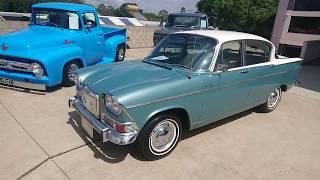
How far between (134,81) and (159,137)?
0.80 meters

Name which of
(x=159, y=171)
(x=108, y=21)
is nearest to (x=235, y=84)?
(x=159, y=171)

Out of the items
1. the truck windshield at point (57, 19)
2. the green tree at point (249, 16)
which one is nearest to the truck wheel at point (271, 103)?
the truck windshield at point (57, 19)

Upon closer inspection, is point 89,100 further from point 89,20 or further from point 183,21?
point 183,21

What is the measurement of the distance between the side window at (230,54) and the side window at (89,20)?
4024 mm

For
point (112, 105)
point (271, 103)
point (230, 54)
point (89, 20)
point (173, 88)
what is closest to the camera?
point (112, 105)

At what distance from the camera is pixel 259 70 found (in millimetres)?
5031

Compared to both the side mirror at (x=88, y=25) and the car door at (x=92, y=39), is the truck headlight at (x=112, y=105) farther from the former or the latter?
the side mirror at (x=88, y=25)

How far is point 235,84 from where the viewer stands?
457cm

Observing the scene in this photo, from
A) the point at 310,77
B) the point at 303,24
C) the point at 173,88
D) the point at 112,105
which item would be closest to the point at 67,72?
the point at 112,105

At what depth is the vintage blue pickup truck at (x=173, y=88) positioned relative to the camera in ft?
11.5

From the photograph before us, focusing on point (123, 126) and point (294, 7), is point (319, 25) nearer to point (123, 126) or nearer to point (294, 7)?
point (294, 7)

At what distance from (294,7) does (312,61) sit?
4251mm

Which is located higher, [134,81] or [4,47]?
[134,81]

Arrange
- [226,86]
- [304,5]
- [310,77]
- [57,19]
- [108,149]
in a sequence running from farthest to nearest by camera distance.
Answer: [304,5], [310,77], [57,19], [226,86], [108,149]
